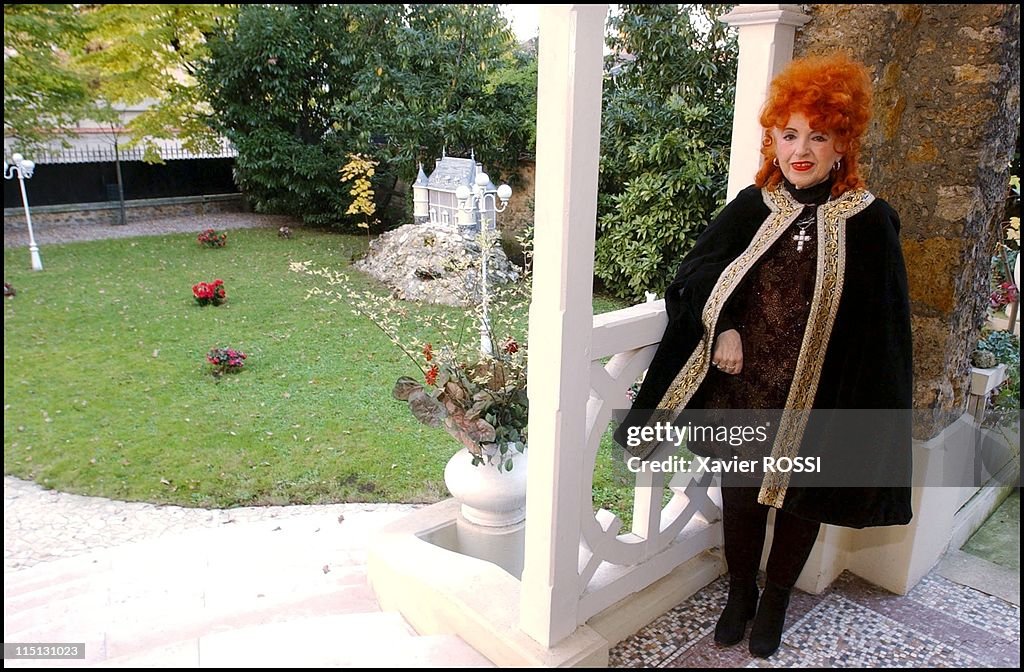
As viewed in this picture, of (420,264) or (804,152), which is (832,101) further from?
(420,264)

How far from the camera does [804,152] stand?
1.12m

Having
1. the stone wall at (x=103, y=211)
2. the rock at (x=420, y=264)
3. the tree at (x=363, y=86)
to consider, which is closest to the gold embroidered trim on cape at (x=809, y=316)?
the rock at (x=420, y=264)

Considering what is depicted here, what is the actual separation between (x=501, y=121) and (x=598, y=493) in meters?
2.66

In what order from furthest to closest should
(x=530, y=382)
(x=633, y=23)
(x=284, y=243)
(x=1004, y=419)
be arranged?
(x=284, y=243)
(x=633, y=23)
(x=1004, y=419)
(x=530, y=382)

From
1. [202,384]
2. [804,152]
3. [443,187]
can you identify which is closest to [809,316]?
[804,152]

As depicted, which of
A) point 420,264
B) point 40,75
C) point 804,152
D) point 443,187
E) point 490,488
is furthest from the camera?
point 420,264

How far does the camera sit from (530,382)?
1.09m

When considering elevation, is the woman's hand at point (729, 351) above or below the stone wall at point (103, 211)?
above

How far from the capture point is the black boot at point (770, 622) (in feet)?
4.19

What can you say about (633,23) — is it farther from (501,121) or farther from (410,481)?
(410,481)

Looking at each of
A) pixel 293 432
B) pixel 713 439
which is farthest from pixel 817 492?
pixel 293 432

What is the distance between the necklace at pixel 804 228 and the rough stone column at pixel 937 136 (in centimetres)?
38

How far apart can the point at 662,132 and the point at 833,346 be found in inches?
139

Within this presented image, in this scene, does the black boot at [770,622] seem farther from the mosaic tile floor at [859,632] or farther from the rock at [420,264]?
the rock at [420,264]
